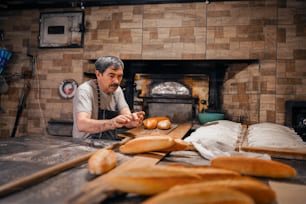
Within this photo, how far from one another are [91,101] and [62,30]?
7.34 feet

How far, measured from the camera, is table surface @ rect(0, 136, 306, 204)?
0.76 meters

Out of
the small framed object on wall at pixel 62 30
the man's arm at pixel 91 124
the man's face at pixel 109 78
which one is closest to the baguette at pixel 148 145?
the man's arm at pixel 91 124

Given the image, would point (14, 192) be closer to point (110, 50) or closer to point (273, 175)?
point (273, 175)

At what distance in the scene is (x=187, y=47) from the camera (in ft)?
12.6

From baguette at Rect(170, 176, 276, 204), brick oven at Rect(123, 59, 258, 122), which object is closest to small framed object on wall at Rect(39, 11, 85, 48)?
brick oven at Rect(123, 59, 258, 122)

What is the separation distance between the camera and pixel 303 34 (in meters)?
3.53

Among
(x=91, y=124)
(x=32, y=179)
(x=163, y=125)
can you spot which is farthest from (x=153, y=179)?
(x=163, y=125)

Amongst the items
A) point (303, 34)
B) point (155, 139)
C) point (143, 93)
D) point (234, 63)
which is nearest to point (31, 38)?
point (143, 93)

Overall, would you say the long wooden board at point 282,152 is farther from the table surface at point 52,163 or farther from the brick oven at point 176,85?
the brick oven at point 176,85

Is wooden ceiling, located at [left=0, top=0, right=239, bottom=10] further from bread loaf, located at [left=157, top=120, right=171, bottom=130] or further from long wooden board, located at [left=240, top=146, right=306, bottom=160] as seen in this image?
long wooden board, located at [left=240, top=146, right=306, bottom=160]

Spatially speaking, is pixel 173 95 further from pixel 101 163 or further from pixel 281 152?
pixel 101 163

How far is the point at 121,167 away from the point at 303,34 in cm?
354

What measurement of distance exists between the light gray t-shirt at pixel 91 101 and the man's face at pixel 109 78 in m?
0.10

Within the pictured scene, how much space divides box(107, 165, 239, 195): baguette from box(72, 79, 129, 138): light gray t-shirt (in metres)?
1.68
